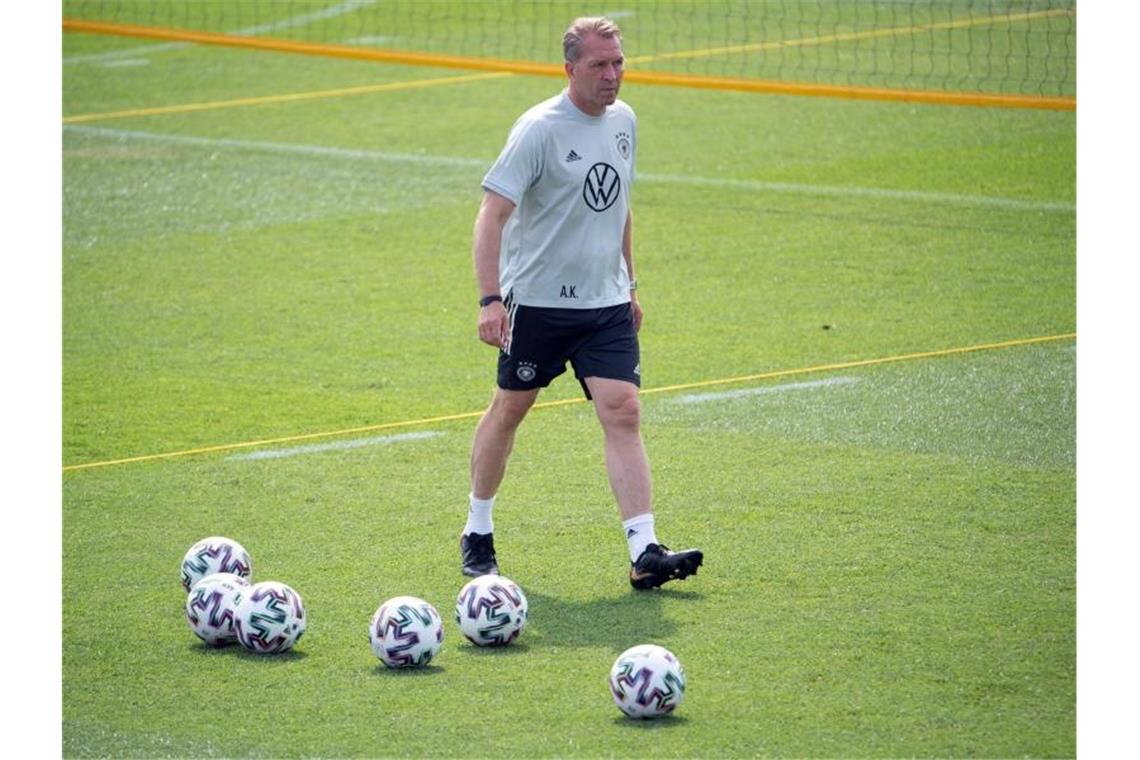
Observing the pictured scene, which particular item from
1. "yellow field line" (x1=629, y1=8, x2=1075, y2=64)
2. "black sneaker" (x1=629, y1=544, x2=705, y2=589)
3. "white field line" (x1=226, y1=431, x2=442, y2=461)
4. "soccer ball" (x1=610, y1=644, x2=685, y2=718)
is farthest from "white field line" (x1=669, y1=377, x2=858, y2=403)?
"yellow field line" (x1=629, y1=8, x2=1075, y2=64)

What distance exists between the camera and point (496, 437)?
29.6 feet

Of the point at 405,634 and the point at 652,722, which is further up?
the point at 405,634

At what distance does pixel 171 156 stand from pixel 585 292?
38.3 feet

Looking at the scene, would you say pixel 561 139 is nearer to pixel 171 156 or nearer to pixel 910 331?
pixel 910 331

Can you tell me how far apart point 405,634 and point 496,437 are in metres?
1.59

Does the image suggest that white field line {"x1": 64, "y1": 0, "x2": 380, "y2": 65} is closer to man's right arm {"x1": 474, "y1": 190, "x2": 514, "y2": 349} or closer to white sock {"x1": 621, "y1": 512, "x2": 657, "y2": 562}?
man's right arm {"x1": 474, "y1": 190, "x2": 514, "y2": 349}

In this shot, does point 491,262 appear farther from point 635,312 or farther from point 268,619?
point 268,619

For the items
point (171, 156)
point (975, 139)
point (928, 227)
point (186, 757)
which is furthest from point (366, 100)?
point (186, 757)

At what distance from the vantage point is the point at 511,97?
73.5ft

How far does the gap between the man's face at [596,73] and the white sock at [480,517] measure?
174 cm

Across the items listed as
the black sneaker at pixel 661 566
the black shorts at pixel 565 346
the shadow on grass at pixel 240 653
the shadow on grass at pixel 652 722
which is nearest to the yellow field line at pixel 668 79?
the black shorts at pixel 565 346

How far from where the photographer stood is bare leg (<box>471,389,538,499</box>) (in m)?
8.95

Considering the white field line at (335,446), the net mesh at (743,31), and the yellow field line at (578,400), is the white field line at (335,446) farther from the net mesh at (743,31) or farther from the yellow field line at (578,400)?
the net mesh at (743,31)

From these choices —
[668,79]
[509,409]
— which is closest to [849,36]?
[668,79]
